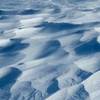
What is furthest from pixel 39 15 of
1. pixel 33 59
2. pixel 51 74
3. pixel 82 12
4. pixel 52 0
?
pixel 51 74

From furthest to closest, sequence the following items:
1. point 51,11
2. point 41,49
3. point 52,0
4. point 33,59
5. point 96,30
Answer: point 52,0
point 51,11
point 96,30
point 41,49
point 33,59

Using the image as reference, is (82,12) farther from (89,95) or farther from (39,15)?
(89,95)

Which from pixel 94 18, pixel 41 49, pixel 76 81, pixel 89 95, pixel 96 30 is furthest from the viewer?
pixel 94 18

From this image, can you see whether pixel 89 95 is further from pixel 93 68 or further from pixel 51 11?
pixel 51 11

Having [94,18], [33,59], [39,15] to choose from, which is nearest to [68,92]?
[33,59]

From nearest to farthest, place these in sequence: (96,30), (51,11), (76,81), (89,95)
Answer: (89,95) < (76,81) < (96,30) < (51,11)

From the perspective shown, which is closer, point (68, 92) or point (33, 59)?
point (68, 92)
